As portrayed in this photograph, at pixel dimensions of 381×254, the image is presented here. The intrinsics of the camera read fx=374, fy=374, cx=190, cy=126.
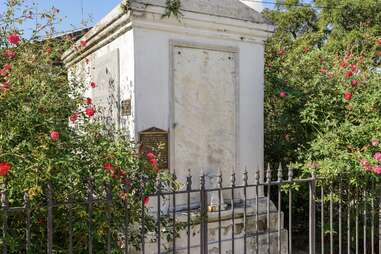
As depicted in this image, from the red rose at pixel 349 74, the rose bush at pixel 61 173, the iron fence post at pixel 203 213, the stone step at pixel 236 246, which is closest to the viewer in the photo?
the rose bush at pixel 61 173

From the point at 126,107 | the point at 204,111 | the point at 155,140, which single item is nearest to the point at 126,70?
the point at 126,107

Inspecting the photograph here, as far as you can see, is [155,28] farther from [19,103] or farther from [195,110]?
[19,103]

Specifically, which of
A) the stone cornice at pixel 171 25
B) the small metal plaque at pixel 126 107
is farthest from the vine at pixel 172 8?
the small metal plaque at pixel 126 107

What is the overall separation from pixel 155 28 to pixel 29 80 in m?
1.50

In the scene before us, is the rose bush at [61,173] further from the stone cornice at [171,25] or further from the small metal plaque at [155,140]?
the stone cornice at [171,25]

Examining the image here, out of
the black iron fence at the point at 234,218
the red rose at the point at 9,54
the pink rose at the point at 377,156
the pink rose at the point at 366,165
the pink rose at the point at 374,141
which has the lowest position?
the black iron fence at the point at 234,218

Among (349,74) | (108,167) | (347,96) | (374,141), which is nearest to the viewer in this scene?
(108,167)

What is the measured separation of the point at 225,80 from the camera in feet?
15.5

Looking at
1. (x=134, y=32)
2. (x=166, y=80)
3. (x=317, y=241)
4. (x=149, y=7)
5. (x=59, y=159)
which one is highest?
(x=149, y=7)

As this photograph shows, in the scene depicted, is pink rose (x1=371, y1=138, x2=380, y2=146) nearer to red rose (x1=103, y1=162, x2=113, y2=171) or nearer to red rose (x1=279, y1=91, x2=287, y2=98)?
red rose (x1=279, y1=91, x2=287, y2=98)

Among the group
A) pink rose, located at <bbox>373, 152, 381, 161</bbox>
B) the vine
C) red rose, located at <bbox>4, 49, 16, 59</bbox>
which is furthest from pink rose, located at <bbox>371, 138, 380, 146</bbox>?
red rose, located at <bbox>4, 49, 16, 59</bbox>

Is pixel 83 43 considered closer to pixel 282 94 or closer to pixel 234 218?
pixel 282 94

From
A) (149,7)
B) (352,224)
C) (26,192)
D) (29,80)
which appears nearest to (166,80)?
(149,7)

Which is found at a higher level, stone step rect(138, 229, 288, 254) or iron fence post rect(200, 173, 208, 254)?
iron fence post rect(200, 173, 208, 254)
